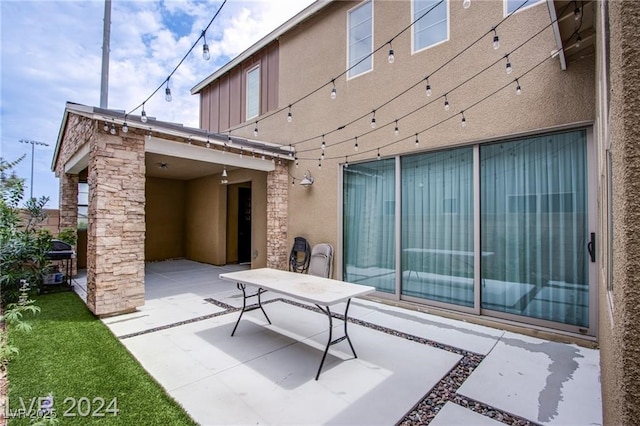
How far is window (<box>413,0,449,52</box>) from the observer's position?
4941mm

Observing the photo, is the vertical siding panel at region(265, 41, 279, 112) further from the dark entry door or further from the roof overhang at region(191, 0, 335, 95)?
the dark entry door

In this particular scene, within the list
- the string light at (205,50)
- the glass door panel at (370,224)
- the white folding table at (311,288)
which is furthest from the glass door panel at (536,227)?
the string light at (205,50)

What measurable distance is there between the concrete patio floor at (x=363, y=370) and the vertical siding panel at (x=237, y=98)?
626cm

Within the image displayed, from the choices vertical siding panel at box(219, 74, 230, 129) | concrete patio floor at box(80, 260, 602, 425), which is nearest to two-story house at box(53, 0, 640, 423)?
concrete patio floor at box(80, 260, 602, 425)

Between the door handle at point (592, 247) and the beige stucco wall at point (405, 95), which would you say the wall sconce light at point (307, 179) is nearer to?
the beige stucco wall at point (405, 95)

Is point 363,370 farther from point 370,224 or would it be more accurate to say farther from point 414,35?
point 414,35

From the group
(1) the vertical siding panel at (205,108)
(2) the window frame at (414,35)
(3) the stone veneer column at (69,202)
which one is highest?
(1) the vertical siding panel at (205,108)

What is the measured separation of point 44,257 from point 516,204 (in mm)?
8058

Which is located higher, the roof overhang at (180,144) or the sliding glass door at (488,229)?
the roof overhang at (180,144)

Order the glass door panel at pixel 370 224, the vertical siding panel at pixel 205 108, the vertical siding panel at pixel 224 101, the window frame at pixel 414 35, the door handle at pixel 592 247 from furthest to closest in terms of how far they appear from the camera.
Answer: the vertical siding panel at pixel 205 108 → the vertical siding panel at pixel 224 101 → the glass door panel at pixel 370 224 → the window frame at pixel 414 35 → the door handle at pixel 592 247

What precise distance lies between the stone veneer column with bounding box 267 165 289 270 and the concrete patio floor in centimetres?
235

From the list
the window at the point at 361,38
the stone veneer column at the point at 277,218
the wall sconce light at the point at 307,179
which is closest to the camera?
the window at the point at 361,38

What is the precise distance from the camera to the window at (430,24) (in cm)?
494

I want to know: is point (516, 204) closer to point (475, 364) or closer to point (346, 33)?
point (475, 364)
